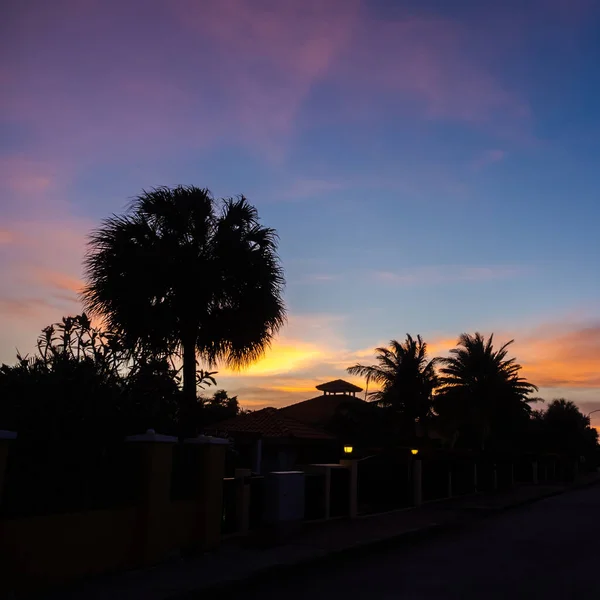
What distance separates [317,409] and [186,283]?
27201mm

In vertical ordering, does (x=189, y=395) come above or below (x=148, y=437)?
above

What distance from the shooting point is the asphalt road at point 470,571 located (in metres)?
8.23

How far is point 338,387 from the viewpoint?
4350cm

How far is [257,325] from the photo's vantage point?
1703cm

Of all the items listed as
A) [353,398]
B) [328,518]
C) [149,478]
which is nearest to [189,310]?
[328,518]

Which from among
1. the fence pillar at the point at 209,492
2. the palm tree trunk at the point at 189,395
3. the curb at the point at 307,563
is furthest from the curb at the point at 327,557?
the palm tree trunk at the point at 189,395

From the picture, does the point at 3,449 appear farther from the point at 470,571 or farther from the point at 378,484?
the point at 378,484

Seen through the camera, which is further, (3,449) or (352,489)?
(352,489)

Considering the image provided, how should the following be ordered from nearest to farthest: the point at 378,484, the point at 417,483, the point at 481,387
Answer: the point at 378,484 < the point at 417,483 < the point at 481,387

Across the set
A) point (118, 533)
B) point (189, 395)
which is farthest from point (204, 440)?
point (189, 395)

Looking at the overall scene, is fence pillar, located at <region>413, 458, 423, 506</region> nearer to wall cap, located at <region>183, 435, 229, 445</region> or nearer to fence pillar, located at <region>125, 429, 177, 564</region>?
wall cap, located at <region>183, 435, 229, 445</region>

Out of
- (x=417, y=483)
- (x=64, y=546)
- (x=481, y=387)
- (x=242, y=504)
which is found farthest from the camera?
(x=481, y=387)

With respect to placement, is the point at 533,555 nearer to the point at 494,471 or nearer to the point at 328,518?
the point at 328,518

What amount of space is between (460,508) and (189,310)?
10334 mm
